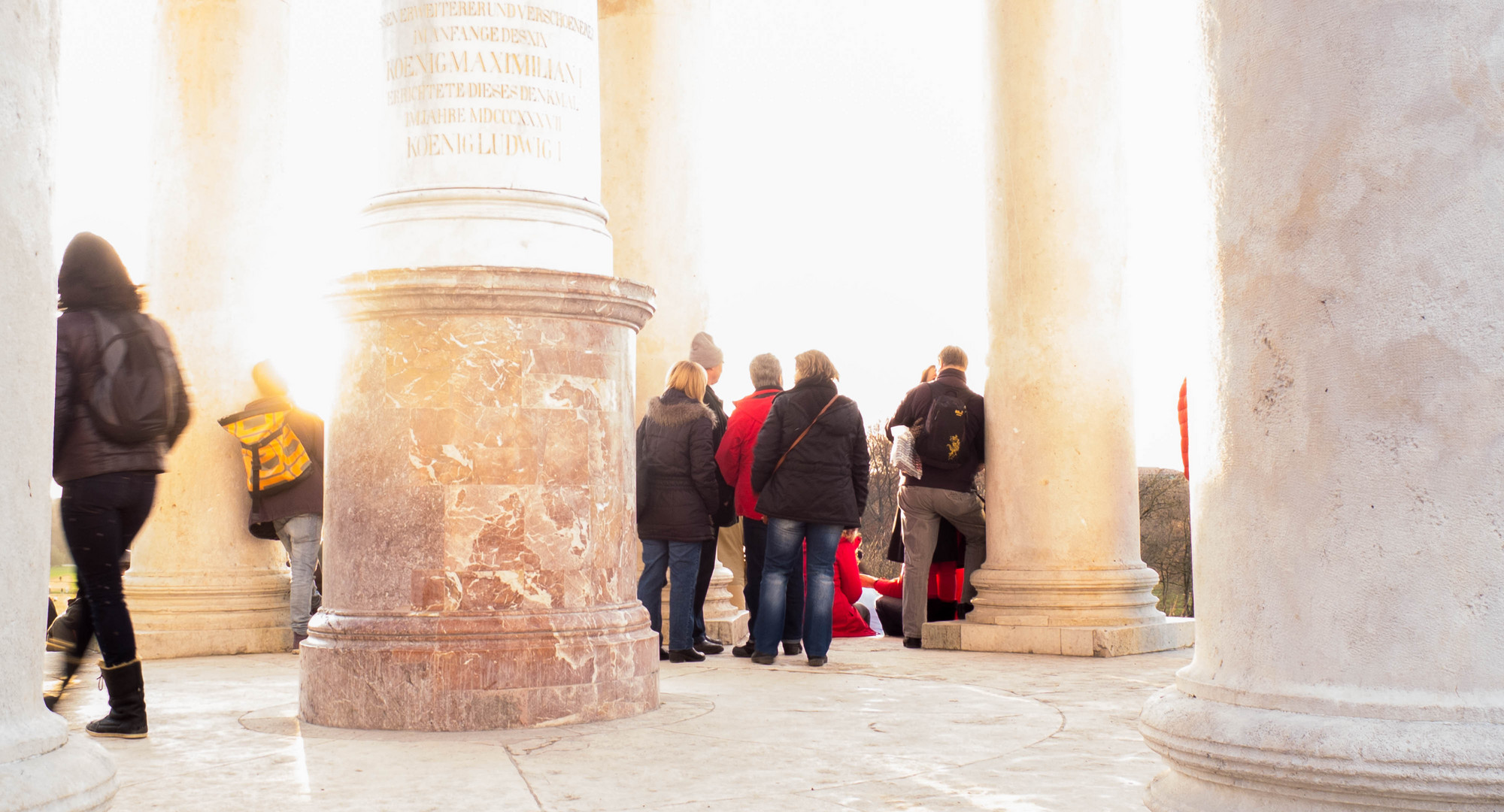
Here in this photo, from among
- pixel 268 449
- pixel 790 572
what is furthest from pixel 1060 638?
pixel 268 449

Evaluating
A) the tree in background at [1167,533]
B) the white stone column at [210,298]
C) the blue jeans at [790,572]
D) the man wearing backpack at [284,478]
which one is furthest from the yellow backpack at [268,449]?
the tree in background at [1167,533]

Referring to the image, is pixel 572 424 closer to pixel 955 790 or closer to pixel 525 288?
pixel 525 288

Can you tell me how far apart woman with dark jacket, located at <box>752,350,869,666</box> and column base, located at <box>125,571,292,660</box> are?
500 cm

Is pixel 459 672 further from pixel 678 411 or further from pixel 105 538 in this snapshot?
pixel 678 411

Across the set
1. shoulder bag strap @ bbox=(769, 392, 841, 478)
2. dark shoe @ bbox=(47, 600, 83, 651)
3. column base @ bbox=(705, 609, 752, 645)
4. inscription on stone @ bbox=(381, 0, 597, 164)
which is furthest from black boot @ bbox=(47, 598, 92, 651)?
column base @ bbox=(705, 609, 752, 645)

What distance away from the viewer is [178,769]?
670 cm

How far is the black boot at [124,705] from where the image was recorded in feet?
24.8

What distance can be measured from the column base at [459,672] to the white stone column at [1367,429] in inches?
175

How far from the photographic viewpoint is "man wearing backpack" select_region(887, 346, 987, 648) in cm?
1349

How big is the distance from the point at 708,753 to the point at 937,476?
7.05 meters

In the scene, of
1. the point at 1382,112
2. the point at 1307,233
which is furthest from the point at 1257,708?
the point at 1382,112

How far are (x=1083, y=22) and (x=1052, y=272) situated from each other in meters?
2.40

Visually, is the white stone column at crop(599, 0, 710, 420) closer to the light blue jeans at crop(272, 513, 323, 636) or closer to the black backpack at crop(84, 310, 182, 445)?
the light blue jeans at crop(272, 513, 323, 636)

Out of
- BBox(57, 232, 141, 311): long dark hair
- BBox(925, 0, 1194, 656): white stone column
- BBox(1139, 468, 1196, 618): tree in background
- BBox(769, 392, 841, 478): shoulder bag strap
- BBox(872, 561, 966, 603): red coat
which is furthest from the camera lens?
BBox(1139, 468, 1196, 618): tree in background
